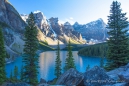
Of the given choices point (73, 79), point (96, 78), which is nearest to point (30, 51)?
point (73, 79)

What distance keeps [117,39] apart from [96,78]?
57.8 ft

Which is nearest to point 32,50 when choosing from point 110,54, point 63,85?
point 110,54

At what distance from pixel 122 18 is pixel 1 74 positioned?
30.0 metres

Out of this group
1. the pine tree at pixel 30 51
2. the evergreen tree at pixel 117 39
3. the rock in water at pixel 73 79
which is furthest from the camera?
the pine tree at pixel 30 51

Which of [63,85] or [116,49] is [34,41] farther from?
[63,85]

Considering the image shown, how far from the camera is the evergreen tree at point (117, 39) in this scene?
85.9ft

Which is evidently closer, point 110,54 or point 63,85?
point 63,85

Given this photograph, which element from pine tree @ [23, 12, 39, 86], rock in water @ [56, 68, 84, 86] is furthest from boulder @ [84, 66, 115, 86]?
pine tree @ [23, 12, 39, 86]

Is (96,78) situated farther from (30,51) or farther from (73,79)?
(30,51)

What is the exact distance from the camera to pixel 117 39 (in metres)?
27.2

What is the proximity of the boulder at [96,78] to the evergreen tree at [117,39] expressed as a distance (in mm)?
15297

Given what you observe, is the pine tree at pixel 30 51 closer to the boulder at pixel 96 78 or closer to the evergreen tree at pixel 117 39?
the evergreen tree at pixel 117 39

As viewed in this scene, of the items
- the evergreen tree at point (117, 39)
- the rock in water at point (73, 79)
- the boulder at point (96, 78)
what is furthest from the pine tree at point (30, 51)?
the boulder at point (96, 78)

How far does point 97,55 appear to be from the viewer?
189 metres
